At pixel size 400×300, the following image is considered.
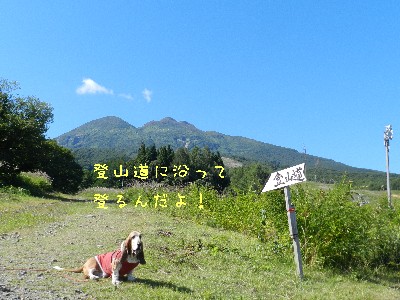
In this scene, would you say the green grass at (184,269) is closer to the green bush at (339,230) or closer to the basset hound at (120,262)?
the basset hound at (120,262)

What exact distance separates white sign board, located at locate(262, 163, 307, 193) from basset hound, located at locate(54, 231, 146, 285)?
125 inches

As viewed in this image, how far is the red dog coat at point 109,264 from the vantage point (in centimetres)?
662

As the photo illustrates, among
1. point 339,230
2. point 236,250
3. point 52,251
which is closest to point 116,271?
point 52,251

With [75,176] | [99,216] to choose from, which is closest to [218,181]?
[75,176]

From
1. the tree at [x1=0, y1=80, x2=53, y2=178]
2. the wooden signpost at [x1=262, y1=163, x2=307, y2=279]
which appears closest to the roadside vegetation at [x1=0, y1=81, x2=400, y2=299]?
the wooden signpost at [x1=262, y1=163, x2=307, y2=279]

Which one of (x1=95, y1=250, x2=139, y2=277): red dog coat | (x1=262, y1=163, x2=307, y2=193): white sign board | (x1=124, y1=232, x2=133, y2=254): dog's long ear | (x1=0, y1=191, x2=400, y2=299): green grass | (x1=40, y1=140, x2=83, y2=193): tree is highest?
(x1=40, y1=140, x2=83, y2=193): tree

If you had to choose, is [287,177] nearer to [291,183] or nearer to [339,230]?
[291,183]

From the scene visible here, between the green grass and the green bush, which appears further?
the green bush

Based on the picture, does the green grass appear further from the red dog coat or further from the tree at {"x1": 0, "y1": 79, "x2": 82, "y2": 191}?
the tree at {"x1": 0, "y1": 79, "x2": 82, "y2": 191}

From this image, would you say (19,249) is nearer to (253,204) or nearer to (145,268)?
(145,268)

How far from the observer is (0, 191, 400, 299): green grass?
6.54 m

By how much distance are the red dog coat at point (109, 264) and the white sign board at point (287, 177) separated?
328 cm

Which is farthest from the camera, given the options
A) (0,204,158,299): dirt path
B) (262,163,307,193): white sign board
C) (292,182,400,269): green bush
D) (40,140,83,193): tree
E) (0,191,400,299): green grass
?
(40,140,83,193): tree

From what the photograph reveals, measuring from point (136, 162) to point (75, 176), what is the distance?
34.3 m
